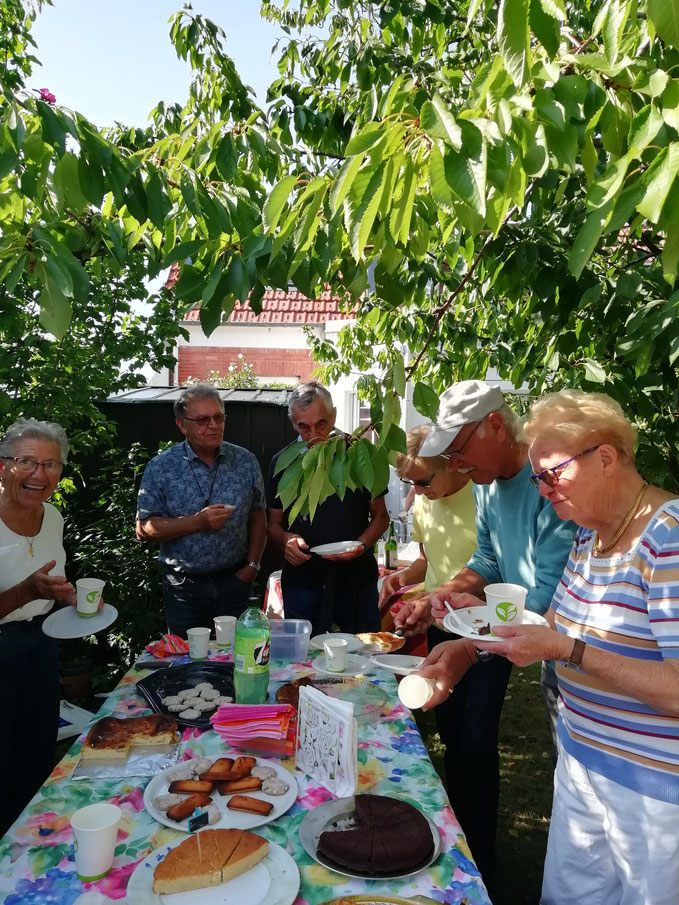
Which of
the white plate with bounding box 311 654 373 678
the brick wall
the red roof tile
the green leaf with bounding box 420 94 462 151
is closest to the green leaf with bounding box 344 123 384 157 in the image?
the green leaf with bounding box 420 94 462 151

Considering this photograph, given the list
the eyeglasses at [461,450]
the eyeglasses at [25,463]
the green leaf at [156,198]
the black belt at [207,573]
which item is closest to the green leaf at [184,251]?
the green leaf at [156,198]

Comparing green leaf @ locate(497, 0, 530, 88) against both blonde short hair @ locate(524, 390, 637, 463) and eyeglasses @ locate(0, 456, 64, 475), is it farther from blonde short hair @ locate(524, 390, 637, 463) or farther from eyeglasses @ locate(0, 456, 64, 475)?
eyeglasses @ locate(0, 456, 64, 475)

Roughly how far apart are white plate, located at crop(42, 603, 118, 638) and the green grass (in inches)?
76.0

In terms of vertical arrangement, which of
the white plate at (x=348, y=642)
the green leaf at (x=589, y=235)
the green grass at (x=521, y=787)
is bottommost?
the green grass at (x=521, y=787)

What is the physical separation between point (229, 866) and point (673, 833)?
39.9 inches

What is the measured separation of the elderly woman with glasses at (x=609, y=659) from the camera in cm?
153

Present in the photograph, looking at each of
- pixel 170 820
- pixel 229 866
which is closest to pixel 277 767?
pixel 170 820

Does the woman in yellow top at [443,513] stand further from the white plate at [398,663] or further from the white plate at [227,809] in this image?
the white plate at [227,809]

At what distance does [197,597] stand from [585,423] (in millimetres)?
2435

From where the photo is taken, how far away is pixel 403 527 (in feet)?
22.3

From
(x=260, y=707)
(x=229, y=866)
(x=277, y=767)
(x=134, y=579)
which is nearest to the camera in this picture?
(x=229, y=866)

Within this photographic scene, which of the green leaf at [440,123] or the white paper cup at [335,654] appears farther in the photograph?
the white paper cup at [335,654]

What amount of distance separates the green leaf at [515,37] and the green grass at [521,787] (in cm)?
282

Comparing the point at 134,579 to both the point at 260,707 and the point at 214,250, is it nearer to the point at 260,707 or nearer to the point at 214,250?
the point at 260,707
